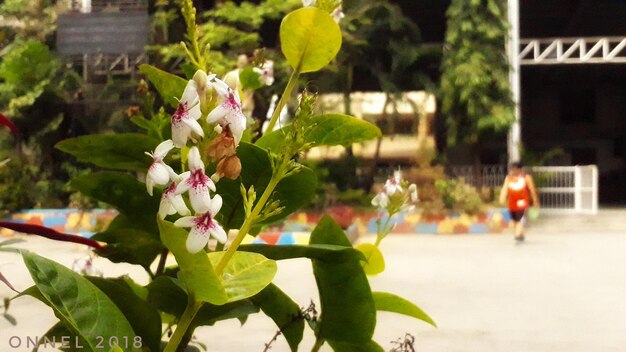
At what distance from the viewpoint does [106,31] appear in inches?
302

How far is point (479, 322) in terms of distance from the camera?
107 inches

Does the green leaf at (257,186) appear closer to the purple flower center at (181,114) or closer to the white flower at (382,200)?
the purple flower center at (181,114)

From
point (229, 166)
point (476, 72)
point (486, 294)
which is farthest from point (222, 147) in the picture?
point (476, 72)

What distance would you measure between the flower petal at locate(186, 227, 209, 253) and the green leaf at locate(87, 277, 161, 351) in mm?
137

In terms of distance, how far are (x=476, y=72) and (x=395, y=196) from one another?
713cm

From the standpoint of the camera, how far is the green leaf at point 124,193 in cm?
51

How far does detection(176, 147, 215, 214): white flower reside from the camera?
364 millimetres

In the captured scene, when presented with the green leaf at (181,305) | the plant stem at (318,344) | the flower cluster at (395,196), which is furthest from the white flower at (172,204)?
the flower cluster at (395,196)

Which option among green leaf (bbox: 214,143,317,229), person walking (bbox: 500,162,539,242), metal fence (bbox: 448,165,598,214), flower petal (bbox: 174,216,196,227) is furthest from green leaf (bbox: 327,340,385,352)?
metal fence (bbox: 448,165,598,214)

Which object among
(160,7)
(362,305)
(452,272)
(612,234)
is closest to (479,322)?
(452,272)

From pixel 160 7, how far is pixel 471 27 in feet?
11.0

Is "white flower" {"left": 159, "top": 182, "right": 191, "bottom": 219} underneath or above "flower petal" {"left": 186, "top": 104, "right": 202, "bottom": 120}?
underneath

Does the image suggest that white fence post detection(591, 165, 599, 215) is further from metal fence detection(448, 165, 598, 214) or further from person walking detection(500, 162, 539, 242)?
person walking detection(500, 162, 539, 242)

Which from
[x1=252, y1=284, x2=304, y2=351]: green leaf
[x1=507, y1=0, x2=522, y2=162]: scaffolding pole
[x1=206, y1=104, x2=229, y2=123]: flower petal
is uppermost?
[x1=507, y1=0, x2=522, y2=162]: scaffolding pole
